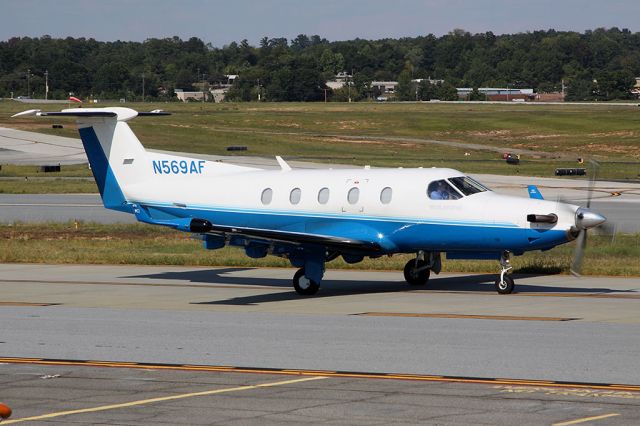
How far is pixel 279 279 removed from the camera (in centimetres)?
2664

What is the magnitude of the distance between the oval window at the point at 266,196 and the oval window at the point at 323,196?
1.18 metres

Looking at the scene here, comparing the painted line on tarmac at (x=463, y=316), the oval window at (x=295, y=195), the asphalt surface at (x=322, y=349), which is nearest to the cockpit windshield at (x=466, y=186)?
the asphalt surface at (x=322, y=349)

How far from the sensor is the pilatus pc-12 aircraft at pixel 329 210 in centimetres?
2256

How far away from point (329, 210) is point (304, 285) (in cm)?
169

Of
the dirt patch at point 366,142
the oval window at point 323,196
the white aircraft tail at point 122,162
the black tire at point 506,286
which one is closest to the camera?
the black tire at point 506,286

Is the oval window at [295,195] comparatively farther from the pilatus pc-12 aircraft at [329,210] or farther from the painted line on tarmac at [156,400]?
the painted line on tarmac at [156,400]

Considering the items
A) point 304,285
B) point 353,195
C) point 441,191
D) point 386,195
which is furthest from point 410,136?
point 304,285

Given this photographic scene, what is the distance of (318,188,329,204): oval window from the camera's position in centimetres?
2433

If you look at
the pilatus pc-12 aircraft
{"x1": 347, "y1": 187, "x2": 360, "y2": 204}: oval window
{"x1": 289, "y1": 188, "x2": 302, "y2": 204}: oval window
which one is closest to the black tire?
the pilatus pc-12 aircraft

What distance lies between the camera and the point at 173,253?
32.1 metres

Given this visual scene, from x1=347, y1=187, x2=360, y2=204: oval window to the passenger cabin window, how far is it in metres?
1.51

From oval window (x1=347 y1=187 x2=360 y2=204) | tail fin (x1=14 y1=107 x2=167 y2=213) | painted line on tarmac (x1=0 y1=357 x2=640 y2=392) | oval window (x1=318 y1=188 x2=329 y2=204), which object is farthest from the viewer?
tail fin (x1=14 y1=107 x2=167 y2=213)

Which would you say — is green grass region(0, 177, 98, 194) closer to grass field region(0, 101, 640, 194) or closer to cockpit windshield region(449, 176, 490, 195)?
grass field region(0, 101, 640, 194)

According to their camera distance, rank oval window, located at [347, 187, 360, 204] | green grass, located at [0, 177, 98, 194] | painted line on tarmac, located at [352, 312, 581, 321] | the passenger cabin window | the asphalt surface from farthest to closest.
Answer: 1. green grass, located at [0, 177, 98, 194]
2. oval window, located at [347, 187, 360, 204]
3. the passenger cabin window
4. painted line on tarmac, located at [352, 312, 581, 321]
5. the asphalt surface
